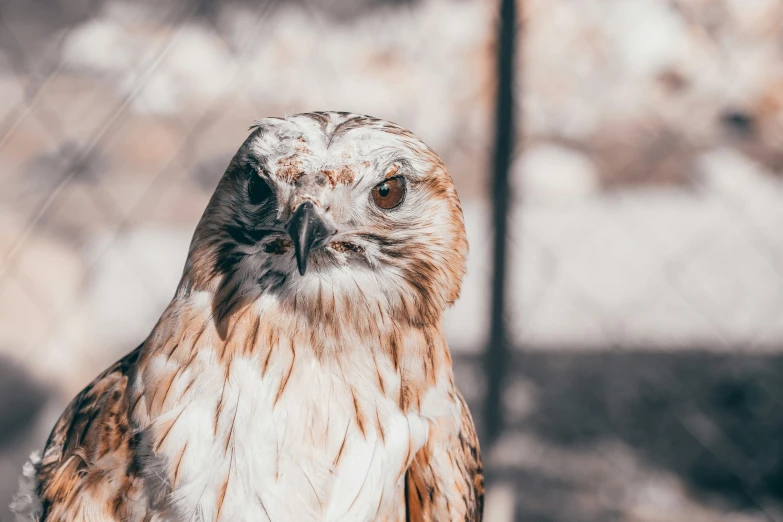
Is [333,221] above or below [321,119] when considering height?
below

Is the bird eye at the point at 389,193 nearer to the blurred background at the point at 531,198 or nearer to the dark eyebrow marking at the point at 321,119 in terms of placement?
the dark eyebrow marking at the point at 321,119

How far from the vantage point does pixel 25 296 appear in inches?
95.3

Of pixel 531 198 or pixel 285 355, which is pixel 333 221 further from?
pixel 531 198

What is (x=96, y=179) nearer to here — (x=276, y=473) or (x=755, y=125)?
(x=276, y=473)

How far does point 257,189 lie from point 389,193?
187mm

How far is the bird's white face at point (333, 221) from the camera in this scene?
3.09 feet

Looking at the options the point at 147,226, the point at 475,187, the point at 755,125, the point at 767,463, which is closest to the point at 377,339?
the point at 475,187

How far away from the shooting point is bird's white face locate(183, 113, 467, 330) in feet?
3.09

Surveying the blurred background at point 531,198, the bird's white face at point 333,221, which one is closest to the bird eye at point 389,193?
the bird's white face at point 333,221

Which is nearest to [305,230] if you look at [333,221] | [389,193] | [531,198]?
[333,221]

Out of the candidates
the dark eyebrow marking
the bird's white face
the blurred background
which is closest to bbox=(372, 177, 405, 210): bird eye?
the bird's white face

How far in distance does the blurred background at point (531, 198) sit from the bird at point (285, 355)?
50.0 inches

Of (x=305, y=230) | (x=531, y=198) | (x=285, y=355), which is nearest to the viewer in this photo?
(x=305, y=230)

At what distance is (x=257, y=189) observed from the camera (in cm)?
97
